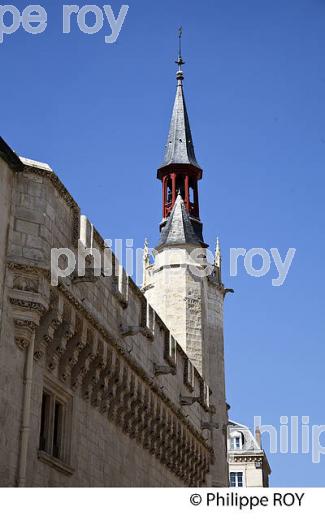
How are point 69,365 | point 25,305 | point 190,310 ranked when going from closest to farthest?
1. point 25,305
2. point 69,365
3. point 190,310

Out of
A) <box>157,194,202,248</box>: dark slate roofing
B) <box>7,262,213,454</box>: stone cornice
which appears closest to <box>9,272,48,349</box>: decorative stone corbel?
<box>7,262,213,454</box>: stone cornice

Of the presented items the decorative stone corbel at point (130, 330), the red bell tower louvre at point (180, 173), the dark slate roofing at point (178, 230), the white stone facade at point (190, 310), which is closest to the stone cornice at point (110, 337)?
the decorative stone corbel at point (130, 330)

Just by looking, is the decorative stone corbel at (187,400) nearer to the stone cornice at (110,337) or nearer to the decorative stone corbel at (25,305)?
the stone cornice at (110,337)

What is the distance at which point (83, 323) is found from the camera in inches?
647

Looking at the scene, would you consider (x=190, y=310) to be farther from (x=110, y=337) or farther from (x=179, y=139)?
(x=110, y=337)

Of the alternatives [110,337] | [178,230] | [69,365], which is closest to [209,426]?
[178,230]

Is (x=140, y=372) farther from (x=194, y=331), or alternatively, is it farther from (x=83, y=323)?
(x=194, y=331)

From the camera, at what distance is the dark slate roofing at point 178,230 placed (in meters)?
31.1

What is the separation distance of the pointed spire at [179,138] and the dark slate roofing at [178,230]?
3805 mm

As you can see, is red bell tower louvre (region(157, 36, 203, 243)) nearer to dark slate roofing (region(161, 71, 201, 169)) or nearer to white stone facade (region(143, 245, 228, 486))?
dark slate roofing (region(161, 71, 201, 169))

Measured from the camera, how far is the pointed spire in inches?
1432

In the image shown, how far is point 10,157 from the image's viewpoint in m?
14.6

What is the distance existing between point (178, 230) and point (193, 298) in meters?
2.69
